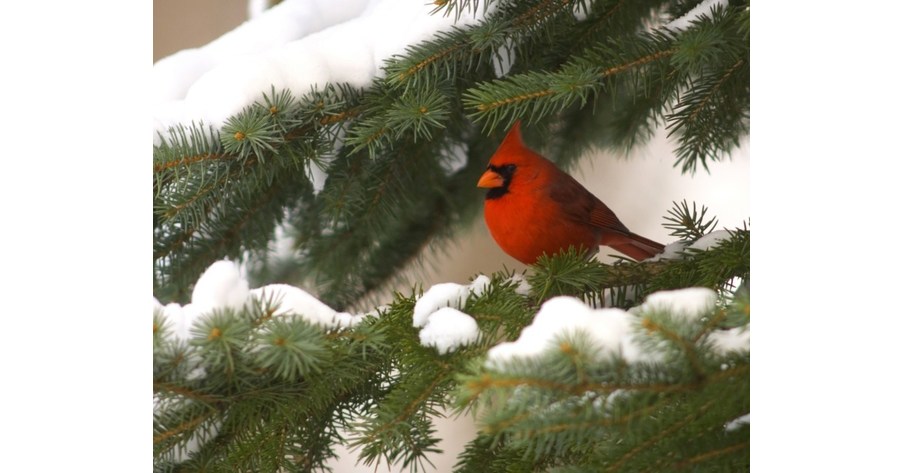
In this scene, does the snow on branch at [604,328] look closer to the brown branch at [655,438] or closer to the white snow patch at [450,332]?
the brown branch at [655,438]

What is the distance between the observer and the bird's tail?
1.25 meters

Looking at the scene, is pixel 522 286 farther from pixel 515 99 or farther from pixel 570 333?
pixel 570 333

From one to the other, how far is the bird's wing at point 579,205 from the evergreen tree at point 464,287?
0.13 meters

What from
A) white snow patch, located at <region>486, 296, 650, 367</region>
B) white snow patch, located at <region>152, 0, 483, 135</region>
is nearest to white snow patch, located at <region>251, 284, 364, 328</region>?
white snow patch, located at <region>486, 296, 650, 367</region>

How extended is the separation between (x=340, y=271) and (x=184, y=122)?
59cm

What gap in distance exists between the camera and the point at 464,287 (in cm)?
91

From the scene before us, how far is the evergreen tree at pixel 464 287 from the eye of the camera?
0.61 m

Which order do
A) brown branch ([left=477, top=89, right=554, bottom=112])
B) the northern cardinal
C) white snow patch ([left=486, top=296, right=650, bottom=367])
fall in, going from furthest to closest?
the northern cardinal
brown branch ([left=477, top=89, right=554, bottom=112])
white snow patch ([left=486, top=296, right=650, bottom=367])

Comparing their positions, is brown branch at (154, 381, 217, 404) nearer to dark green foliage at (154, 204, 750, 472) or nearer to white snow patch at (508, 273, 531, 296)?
dark green foliage at (154, 204, 750, 472)

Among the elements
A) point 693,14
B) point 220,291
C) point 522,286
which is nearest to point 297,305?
point 220,291

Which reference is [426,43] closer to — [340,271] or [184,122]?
[184,122]

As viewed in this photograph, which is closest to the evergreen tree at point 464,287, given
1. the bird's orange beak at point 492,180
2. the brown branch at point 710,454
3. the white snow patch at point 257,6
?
the brown branch at point 710,454

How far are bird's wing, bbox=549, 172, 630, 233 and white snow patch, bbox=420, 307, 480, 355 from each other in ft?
1.37
